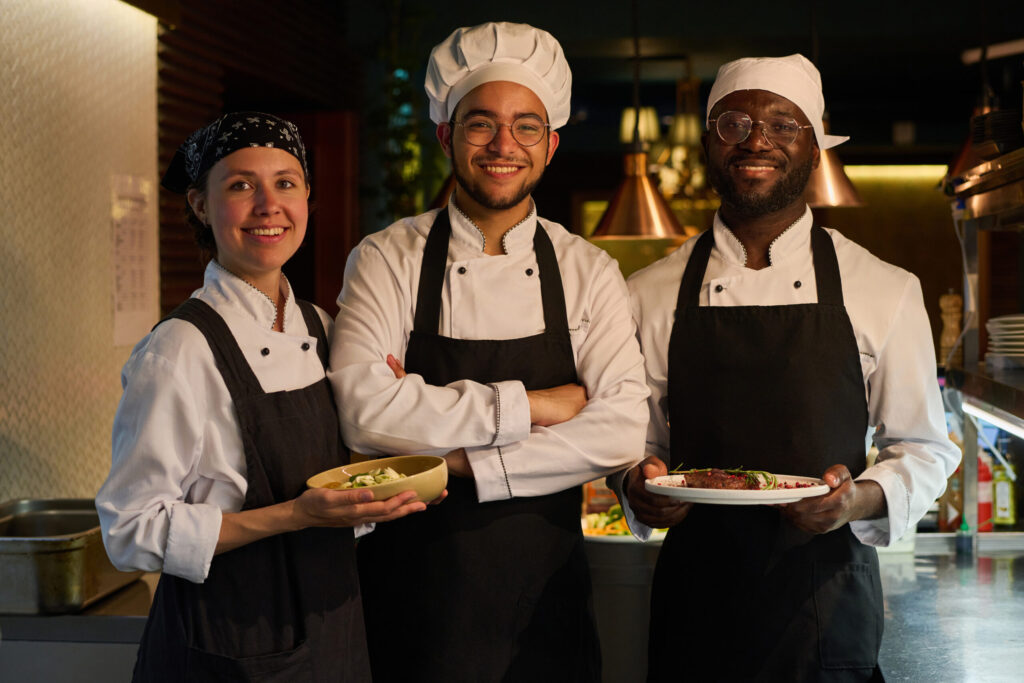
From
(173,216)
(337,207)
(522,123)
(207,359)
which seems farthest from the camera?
(337,207)

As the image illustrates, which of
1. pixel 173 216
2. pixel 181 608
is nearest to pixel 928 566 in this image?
pixel 181 608

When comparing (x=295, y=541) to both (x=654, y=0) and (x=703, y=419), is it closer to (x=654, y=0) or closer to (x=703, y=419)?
(x=703, y=419)

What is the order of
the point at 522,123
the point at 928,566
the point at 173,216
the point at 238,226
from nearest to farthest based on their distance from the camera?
the point at 238,226
the point at 522,123
the point at 928,566
the point at 173,216

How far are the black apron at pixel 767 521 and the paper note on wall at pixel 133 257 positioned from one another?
237cm

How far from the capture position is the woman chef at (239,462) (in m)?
1.61

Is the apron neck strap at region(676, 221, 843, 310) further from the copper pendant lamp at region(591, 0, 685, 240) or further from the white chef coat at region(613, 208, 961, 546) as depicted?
the copper pendant lamp at region(591, 0, 685, 240)

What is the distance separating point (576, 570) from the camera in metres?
2.10

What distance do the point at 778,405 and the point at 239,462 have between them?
1.06 metres

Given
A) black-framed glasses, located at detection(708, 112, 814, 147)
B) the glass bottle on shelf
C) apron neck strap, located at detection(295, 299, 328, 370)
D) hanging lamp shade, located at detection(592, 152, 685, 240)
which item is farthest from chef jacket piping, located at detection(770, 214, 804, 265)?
hanging lamp shade, located at detection(592, 152, 685, 240)

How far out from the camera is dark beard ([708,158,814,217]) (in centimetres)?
212

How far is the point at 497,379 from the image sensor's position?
6.66 feet

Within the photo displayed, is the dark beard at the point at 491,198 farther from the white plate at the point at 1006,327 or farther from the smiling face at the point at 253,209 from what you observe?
the white plate at the point at 1006,327

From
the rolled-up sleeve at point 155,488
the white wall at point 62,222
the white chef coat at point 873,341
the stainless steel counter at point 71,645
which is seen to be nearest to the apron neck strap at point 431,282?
the white chef coat at point 873,341

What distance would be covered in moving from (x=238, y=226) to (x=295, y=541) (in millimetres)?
552
